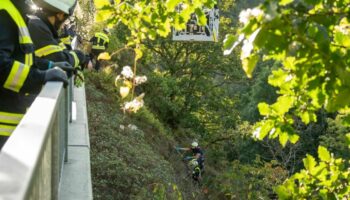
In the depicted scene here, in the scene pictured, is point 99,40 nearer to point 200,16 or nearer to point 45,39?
point 45,39

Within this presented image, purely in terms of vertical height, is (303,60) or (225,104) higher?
(303,60)

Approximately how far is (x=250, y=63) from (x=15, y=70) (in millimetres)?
1472

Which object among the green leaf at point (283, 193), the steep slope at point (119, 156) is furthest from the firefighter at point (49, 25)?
the steep slope at point (119, 156)

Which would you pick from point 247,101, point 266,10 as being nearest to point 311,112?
point 266,10

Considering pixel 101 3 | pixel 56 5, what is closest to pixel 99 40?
pixel 101 3

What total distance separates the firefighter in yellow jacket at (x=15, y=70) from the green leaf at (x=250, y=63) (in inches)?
53.7

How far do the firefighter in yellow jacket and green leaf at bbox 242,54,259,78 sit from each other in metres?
1.36

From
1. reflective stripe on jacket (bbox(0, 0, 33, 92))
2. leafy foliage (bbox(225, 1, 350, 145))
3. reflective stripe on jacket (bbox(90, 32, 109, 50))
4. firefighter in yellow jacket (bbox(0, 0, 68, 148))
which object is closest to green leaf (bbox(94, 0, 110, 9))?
firefighter in yellow jacket (bbox(0, 0, 68, 148))

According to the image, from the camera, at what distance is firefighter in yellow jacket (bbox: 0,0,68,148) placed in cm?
319

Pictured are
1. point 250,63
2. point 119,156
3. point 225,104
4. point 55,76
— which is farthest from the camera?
point 225,104

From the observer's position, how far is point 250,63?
2545mm

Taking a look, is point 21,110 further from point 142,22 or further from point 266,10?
point 266,10

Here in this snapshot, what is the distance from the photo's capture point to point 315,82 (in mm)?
2920

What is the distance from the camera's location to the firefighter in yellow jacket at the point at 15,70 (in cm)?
319
